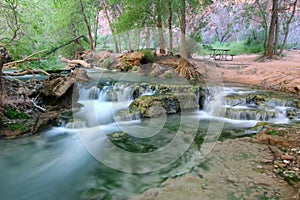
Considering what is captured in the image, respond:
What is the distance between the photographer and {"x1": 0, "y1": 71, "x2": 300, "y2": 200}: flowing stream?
4402mm

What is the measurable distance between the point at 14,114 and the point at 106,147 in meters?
2.75

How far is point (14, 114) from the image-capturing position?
21.2ft

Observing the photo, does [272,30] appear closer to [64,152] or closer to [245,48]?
[245,48]

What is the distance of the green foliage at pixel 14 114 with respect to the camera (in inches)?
250

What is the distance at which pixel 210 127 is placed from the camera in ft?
23.7

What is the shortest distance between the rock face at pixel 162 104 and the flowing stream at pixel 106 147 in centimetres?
30

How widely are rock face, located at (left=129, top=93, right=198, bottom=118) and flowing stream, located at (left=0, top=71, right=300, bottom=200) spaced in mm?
302

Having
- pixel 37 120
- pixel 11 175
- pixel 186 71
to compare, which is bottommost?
pixel 11 175

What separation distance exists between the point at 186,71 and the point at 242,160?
28.8 feet

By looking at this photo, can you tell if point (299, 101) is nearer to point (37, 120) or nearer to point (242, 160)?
point (242, 160)

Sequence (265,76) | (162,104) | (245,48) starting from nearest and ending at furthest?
(162,104)
(265,76)
(245,48)

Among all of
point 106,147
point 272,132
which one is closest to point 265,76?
point 272,132

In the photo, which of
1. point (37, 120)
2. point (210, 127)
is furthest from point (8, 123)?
point (210, 127)

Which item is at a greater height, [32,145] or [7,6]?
[7,6]
